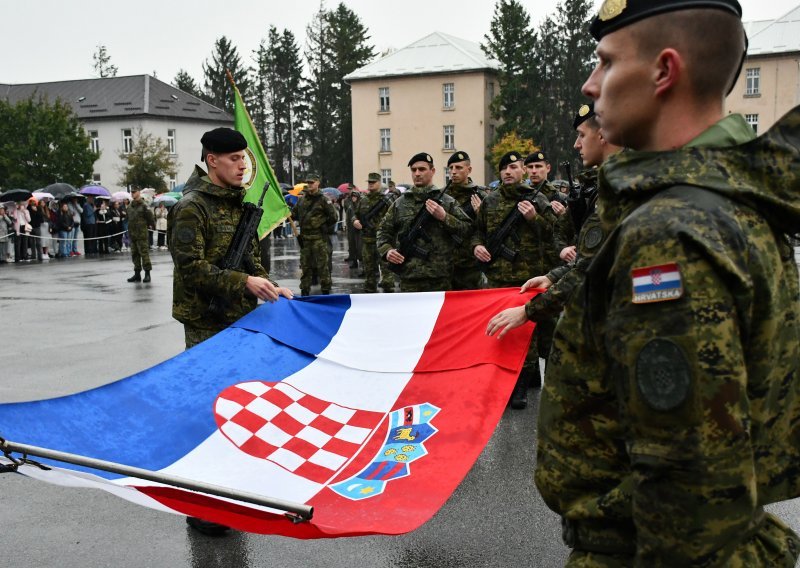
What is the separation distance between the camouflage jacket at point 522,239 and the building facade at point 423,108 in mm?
53719

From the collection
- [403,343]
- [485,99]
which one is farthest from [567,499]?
[485,99]

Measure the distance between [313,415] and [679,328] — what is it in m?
2.57

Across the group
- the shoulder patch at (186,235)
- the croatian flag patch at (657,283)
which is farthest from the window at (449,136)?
the croatian flag patch at (657,283)

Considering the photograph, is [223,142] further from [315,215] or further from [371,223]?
[371,223]

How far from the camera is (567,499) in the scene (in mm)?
1564

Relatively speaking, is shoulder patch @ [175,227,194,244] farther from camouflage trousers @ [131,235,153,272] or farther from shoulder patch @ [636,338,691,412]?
camouflage trousers @ [131,235,153,272]

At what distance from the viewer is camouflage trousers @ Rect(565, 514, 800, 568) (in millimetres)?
1442

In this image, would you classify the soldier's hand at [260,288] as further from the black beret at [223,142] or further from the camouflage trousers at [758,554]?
the camouflage trousers at [758,554]

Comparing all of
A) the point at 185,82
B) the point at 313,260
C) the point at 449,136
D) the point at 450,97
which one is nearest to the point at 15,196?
the point at 313,260

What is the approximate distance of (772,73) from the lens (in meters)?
55.7

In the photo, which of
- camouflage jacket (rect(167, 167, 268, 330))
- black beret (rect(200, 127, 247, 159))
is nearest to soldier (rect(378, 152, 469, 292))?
camouflage jacket (rect(167, 167, 268, 330))

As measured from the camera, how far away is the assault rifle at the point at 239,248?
4.70 meters

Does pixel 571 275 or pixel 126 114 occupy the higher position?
pixel 126 114

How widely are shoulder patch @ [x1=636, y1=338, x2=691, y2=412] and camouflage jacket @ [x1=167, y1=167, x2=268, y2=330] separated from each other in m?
3.46
